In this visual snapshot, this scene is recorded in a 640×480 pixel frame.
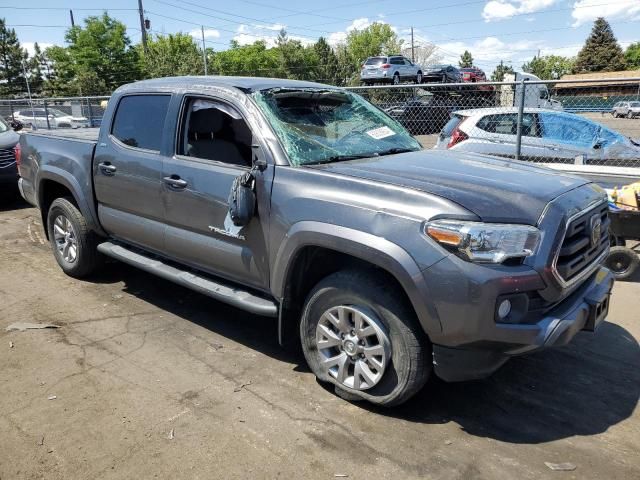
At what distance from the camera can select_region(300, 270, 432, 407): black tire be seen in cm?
294

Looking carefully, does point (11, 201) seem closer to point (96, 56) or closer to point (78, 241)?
point (78, 241)

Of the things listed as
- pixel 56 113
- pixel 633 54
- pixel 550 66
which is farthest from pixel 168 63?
pixel 633 54

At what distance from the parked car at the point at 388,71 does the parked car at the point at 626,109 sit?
19.6 metres

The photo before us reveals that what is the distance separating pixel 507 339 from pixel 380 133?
2085mm

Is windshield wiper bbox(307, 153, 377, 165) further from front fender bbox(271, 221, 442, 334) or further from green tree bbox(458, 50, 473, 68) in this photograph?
green tree bbox(458, 50, 473, 68)

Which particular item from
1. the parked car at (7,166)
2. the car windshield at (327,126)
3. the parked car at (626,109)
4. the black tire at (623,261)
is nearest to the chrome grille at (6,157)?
the parked car at (7,166)

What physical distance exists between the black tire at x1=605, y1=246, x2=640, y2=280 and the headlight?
11.0 feet

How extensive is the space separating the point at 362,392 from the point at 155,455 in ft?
3.92

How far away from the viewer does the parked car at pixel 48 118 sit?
16284mm

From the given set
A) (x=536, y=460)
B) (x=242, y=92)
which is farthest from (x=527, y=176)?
(x=242, y=92)

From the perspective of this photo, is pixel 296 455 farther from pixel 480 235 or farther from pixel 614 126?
pixel 614 126

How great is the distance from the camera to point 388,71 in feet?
87.4

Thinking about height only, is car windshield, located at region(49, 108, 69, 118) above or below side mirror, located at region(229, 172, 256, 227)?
above

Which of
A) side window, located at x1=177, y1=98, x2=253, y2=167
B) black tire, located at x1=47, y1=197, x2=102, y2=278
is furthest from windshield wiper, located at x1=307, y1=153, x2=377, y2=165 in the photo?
black tire, located at x1=47, y1=197, x2=102, y2=278
